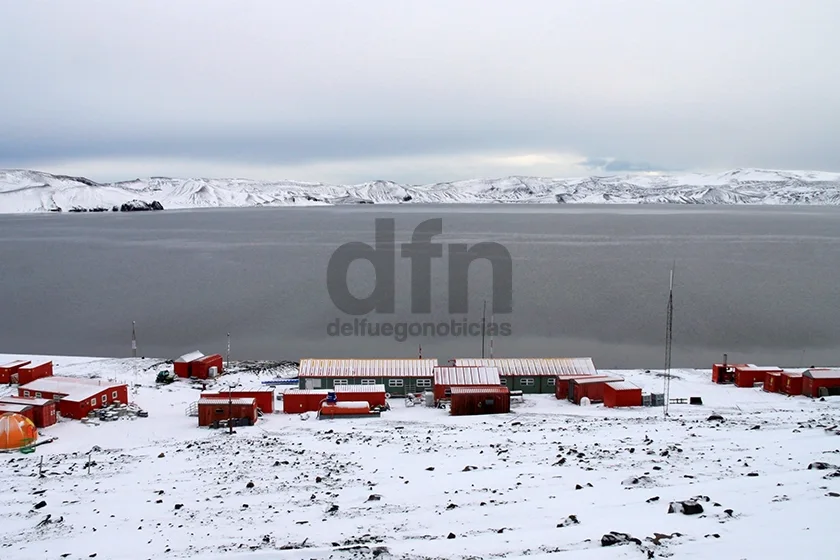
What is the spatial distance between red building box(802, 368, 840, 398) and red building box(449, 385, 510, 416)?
36.1ft

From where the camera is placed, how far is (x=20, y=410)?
18.8 meters

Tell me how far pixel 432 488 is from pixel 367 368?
495 inches

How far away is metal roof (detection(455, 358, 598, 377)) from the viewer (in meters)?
24.8

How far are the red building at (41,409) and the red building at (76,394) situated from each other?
59 centimetres

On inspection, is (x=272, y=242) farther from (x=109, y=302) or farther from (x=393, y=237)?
(x=109, y=302)

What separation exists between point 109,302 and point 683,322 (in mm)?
→ 39342

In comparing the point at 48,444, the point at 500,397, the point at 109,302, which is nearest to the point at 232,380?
the point at 48,444

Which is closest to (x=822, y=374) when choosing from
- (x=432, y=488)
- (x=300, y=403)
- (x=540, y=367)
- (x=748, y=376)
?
(x=748, y=376)

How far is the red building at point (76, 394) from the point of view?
2039cm

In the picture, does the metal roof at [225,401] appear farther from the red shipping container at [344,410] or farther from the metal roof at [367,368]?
the metal roof at [367,368]

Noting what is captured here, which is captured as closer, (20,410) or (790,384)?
(20,410)

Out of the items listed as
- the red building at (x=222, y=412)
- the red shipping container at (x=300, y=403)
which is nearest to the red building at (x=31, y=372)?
the red building at (x=222, y=412)

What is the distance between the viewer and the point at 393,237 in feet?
306

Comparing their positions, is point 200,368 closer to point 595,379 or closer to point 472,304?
point 595,379
